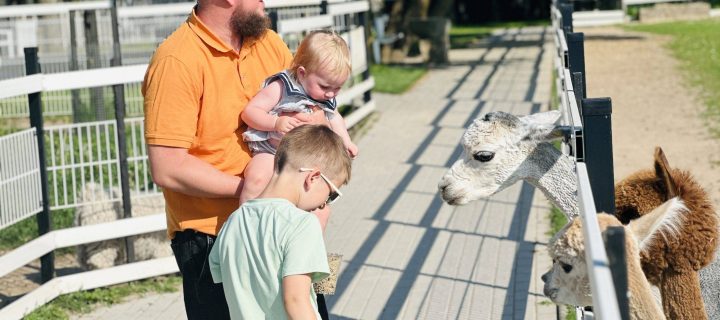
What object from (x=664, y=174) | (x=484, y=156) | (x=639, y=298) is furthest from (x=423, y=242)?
(x=639, y=298)

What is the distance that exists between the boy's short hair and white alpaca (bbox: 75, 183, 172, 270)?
15.0 feet

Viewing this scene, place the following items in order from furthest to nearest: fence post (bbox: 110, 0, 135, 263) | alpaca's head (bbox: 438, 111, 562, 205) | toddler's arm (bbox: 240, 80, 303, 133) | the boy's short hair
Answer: fence post (bbox: 110, 0, 135, 263)
alpaca's head (bbox: 438, 111, 562, 205)
toddler's arm (bbox: 240, 80, 303, 133)
the boy's short hair

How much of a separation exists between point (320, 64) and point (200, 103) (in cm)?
42

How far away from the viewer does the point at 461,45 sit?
3012cm

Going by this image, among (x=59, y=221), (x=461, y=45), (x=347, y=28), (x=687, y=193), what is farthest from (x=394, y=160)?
(x=461, y=45)

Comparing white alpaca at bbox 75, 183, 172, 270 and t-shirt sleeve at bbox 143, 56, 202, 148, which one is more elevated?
t-shirt sleeve at bbox 143, 56, 202, 148

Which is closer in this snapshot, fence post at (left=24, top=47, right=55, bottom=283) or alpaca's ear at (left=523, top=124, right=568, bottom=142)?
alpaca's ear at (left=523, top=124, right=568, bottom=142)

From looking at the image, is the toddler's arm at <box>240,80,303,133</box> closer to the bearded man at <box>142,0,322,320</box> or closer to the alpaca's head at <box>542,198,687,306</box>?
the bearded man at <box>142,0,322,320</box>

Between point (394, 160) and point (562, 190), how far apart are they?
7840 mm

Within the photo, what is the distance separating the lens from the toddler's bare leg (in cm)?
357

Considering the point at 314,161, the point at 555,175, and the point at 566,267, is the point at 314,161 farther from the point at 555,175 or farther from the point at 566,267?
the point at 555,175

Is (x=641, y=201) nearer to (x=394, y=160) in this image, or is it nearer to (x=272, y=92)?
(x=272, y=92)

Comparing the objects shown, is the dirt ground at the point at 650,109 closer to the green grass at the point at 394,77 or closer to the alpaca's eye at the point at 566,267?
the green grass at the point at 394,77

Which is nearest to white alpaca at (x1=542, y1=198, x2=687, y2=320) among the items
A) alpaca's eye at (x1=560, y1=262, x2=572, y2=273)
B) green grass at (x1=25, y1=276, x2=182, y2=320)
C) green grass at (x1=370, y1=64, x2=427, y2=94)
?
alpaca's eye at (x1=560, y1=262, x2=572, y2=273)
